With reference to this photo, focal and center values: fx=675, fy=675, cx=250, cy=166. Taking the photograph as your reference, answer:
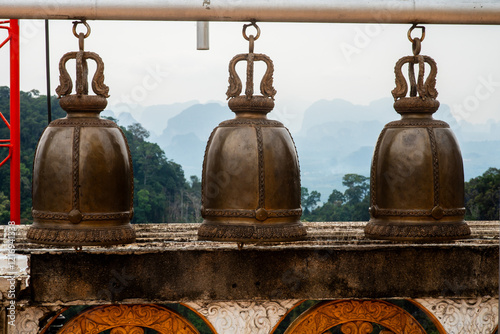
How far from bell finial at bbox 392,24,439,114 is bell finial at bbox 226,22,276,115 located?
1.75 ft

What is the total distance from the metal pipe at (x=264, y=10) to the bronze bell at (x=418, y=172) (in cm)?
11

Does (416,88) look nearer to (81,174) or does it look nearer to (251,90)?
(251,90)

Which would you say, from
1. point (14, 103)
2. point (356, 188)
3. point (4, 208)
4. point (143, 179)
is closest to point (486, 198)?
point (356, 188)

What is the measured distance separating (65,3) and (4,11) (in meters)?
0.25

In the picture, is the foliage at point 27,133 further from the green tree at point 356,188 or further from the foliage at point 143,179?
the green tree at point 356,188

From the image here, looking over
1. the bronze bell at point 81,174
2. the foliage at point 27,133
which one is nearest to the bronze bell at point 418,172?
the bronze bell at point 81,174

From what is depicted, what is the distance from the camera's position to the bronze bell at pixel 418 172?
273cm

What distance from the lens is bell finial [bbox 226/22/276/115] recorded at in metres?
2.66

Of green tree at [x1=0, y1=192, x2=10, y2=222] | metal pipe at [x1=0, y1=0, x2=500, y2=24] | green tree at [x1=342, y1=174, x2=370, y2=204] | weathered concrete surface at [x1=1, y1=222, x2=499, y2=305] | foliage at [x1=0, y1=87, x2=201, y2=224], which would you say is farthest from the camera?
green tree at [x1=0, y1=192, x2=10, y2=222]

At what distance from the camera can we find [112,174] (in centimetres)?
261

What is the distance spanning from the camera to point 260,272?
321 centimetres

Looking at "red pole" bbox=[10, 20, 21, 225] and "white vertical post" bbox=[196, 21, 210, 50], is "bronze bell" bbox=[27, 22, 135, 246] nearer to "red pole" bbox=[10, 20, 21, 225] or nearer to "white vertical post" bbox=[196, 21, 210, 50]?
"white vertical post" bbox=[196, 21, 210, 50]

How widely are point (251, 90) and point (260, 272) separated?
3.13 feet

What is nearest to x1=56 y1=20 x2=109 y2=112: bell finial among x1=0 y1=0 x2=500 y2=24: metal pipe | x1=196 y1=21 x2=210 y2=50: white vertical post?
x1=0 y1=0 x2=500 y2=24: metal pipe
